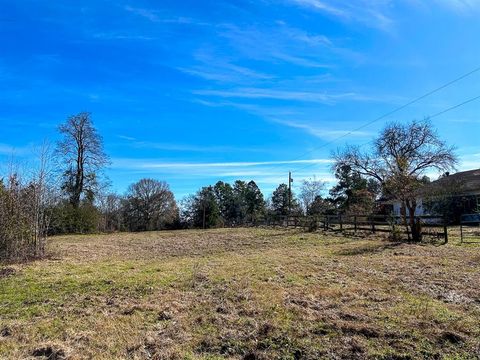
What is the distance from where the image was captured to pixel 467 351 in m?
3.83

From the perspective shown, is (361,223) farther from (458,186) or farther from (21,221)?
(458,186)

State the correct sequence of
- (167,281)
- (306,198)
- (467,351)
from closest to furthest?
(467,351), (167,281), (306,198)

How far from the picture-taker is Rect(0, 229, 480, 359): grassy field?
4090 mm

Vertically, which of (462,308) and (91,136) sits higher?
(91,136)

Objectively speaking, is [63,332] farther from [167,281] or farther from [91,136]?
[91,136]

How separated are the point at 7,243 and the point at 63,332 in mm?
8637

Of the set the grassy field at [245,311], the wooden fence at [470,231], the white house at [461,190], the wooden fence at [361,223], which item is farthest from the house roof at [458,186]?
the grassy field at [245,311]

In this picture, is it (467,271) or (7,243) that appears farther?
(7,243)

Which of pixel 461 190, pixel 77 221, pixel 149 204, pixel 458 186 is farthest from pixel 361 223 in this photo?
pixel 149 204

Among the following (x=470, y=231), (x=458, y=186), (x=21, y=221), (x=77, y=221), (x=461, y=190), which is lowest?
(x=470, y=231)

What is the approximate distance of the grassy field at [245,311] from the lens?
4.09 metres

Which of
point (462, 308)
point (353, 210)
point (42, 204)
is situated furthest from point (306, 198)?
point (462, 308)

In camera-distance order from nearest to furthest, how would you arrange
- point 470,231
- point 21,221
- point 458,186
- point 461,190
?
point 21,221 → point 470,231 → point 461,190 → point 458,186

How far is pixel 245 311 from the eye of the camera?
5.57m
